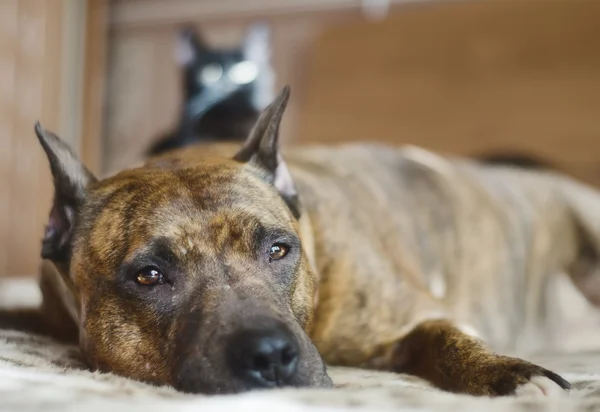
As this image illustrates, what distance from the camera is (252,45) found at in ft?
14.5

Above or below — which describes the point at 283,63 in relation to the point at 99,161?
above

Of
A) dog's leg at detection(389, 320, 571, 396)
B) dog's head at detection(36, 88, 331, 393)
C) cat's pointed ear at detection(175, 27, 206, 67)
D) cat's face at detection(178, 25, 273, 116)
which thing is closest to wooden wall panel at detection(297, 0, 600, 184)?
cat's face at detection(178, 25, 273, 116)

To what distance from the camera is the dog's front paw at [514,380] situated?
1.25m

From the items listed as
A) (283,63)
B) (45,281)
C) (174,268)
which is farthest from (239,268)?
(283,63)

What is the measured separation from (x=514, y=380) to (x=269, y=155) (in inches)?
33.7

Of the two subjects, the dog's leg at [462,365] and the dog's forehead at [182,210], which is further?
the dog's forehead at [182,210]

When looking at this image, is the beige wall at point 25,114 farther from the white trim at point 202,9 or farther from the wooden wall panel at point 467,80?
the wooden wall panel at point 467,80

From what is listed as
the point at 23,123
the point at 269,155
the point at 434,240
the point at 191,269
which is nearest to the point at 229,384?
the point at 191,269

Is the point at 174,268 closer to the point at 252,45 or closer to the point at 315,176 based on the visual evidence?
the point at 315,176

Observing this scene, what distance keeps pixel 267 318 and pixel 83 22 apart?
471 cm

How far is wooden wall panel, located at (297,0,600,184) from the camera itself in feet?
12.7

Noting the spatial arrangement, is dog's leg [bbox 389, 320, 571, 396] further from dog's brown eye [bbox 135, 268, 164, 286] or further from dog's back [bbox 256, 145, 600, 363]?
dog's brown eye [bbox 135, 268, 164, 286]

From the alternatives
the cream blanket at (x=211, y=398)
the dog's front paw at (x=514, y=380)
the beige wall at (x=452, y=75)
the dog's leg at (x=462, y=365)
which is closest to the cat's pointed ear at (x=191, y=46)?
the beige wall at (x=452, y=75)

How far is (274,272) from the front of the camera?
1532 millimetres
